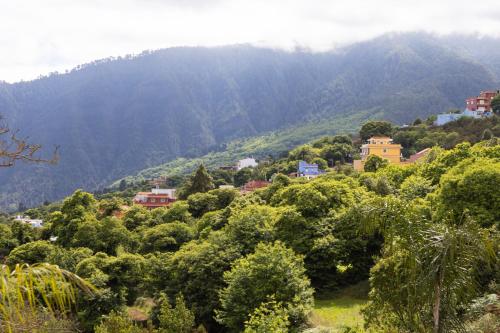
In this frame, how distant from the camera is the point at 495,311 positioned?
10531 millimetres

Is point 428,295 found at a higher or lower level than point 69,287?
lower

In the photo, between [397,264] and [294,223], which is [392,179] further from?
[397,264]

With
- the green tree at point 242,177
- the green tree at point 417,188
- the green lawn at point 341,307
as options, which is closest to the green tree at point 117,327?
the green lawn at point 341,307

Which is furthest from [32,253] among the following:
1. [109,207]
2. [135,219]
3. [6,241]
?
[109,207]

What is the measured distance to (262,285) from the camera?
1845 cm

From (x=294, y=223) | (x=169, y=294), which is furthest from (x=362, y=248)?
(x=169, y=294)

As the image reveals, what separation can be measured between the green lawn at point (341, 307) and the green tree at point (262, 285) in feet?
2.91

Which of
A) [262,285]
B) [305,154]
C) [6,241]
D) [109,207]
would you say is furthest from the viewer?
[305,154]

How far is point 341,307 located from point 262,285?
4055mm

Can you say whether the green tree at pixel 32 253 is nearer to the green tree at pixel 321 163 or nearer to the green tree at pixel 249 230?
the green tree at pixel 249 230

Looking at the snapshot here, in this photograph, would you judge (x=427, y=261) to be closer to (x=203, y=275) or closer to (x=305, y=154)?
(x=203, y=275)

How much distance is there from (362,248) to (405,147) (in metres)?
47.2

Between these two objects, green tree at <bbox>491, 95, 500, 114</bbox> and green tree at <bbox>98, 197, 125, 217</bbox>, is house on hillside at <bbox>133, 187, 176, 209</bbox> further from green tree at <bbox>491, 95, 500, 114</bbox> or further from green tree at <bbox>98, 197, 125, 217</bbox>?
green tree at <bbox>491, 95, 500, 114</bbox>

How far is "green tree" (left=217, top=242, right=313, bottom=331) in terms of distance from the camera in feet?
59.9
